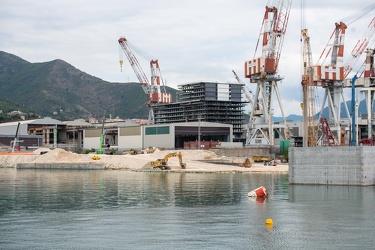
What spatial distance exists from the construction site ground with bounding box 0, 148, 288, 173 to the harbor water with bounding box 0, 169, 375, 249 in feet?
176

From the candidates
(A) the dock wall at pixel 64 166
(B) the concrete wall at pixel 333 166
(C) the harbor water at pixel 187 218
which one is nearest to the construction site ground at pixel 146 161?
(A) the dock wall at pixel 64 166

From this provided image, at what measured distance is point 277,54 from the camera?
165 meters

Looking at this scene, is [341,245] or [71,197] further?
[71,197]

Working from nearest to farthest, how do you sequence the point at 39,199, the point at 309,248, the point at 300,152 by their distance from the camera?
1. the point at 309,248
2. the point at 39,199
3. the point at 300,152

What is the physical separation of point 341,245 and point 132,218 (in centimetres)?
1986

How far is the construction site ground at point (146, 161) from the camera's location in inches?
5389

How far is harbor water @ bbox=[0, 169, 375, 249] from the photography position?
4222 cm

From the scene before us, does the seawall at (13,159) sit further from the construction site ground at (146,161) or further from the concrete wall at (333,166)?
the concrete wall at (333,166)

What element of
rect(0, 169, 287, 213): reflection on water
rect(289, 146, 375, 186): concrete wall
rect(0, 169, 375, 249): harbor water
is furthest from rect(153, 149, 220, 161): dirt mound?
rect(0, 169, 375, 249): harbor water

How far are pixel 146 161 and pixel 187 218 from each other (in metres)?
92.3

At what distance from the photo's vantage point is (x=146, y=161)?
476 feet

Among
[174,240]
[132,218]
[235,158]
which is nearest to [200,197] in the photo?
[132,218]

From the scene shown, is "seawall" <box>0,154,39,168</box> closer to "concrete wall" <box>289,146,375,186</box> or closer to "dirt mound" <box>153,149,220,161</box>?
"dirt mound" <box>153,149,220,161</box>

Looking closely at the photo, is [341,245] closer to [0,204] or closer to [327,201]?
[327,201]
